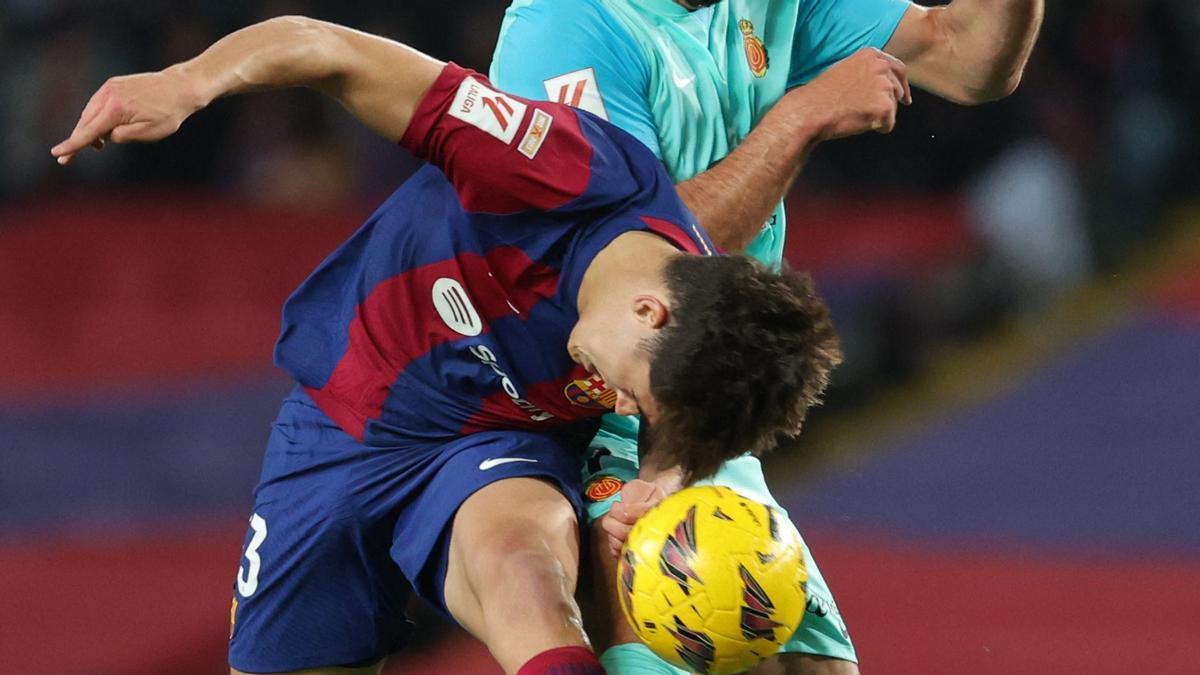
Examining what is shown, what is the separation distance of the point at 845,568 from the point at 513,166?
14.2ft

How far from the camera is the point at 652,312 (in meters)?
3.12

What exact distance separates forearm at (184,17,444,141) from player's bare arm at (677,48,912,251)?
2.33 feet

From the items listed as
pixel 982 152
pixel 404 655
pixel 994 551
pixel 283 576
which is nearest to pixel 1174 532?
pixel 994 551

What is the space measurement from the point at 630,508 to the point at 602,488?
340 mm

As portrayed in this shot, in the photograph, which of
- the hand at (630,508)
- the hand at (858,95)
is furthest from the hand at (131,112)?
the hand at (858,95)

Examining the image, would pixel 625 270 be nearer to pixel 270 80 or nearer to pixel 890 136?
pixel 270 80

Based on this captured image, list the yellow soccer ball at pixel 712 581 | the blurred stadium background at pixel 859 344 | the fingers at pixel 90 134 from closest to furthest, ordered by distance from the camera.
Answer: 1. the fingers at pixel 90 134
2. the yellow soccer ball at pixel 712 581
3. the blurred stadium background at pixel 859 344

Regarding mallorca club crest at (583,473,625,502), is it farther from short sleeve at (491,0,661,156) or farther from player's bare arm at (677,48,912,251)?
short sleeve at (491,0,661,156)

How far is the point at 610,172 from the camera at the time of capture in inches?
132

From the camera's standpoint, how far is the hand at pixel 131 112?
291 centimetres

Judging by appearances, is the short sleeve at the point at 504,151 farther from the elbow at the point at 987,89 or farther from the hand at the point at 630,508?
the elbow at the point at 987,89

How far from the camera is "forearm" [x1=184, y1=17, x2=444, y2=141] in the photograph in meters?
3.12

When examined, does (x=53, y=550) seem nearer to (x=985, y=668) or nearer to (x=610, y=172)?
(x=985, y=668)

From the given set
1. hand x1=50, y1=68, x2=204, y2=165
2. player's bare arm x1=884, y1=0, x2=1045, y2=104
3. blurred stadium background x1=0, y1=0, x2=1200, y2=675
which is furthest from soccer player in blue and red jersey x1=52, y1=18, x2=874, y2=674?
blurred stadium background x1=0, y1=0, x2=1200, y2=675
